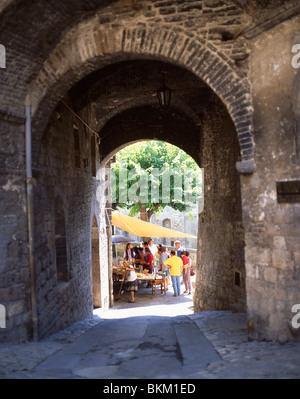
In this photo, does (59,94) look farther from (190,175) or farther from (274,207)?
(190,175)

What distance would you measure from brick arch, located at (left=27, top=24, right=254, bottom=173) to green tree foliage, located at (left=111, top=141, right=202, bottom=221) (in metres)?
16.4

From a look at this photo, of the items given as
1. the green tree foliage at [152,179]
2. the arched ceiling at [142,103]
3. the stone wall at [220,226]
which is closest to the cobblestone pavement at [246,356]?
the stone wall at [220,226]

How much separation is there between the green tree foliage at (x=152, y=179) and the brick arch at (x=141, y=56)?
16.4 meters

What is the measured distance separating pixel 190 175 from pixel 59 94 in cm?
1881

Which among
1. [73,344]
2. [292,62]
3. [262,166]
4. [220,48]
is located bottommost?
[73,344]

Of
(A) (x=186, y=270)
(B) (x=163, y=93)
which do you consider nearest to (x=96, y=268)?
(A) (x=186, y=270)

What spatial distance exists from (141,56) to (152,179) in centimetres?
1721

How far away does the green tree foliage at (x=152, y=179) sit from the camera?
73.6 feet

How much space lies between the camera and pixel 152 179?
893 inches

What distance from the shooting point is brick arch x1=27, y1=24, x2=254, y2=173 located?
499 centimetres

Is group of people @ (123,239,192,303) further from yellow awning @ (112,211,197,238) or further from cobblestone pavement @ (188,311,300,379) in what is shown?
cobblestone pavement @ (188,311,300,379)

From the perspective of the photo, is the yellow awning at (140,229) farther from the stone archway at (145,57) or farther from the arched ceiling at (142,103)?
the stone archway at (145,57)

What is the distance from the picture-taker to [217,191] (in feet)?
29.8
